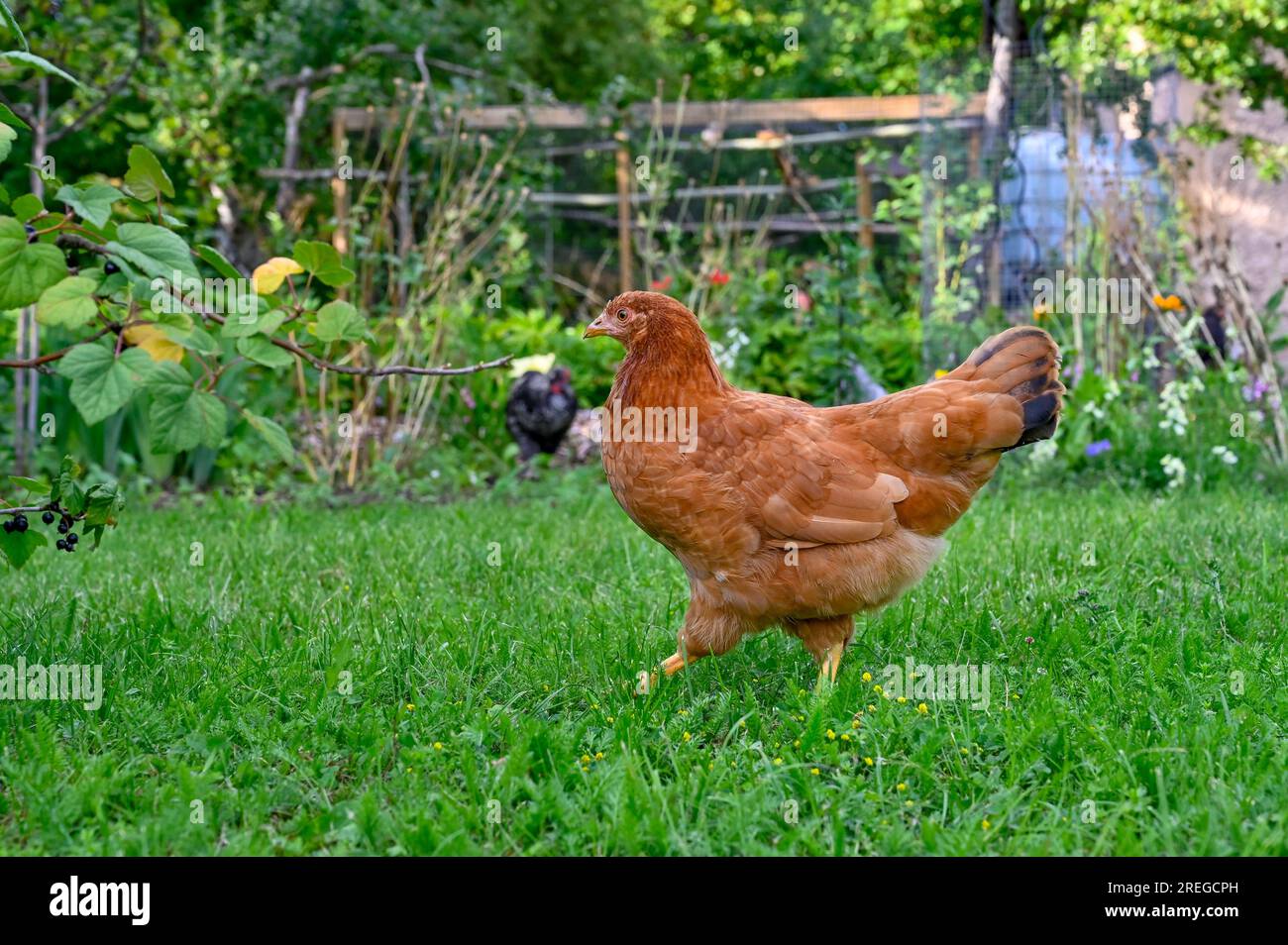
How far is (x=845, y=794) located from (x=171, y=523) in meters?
4.46

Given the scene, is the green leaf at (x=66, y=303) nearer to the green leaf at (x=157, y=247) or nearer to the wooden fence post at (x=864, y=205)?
the green leaf at (x=157, y=247)

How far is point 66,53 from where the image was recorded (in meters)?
7.09

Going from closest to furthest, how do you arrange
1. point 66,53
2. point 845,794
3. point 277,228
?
point 845,794 → point 66,53 → point 277,228

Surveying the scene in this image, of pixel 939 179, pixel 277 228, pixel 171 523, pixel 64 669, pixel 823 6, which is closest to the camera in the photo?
pixel 64 669

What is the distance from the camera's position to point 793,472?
3.43 meters

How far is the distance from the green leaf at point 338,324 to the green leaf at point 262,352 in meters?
0.12

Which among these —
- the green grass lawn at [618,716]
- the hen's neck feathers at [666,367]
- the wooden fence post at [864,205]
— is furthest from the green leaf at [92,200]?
the wooden fence post at [864,205]

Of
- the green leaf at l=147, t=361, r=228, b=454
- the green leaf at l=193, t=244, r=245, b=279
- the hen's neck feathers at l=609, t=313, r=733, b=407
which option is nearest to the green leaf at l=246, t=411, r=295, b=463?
the green leaf at l=147, t=361, r=228, b=454

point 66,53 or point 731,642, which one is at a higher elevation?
point 66,53

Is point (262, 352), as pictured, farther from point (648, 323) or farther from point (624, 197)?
point (624, 197)

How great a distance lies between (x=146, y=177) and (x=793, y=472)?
199 centimetres

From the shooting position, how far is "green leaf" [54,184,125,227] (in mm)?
3006
